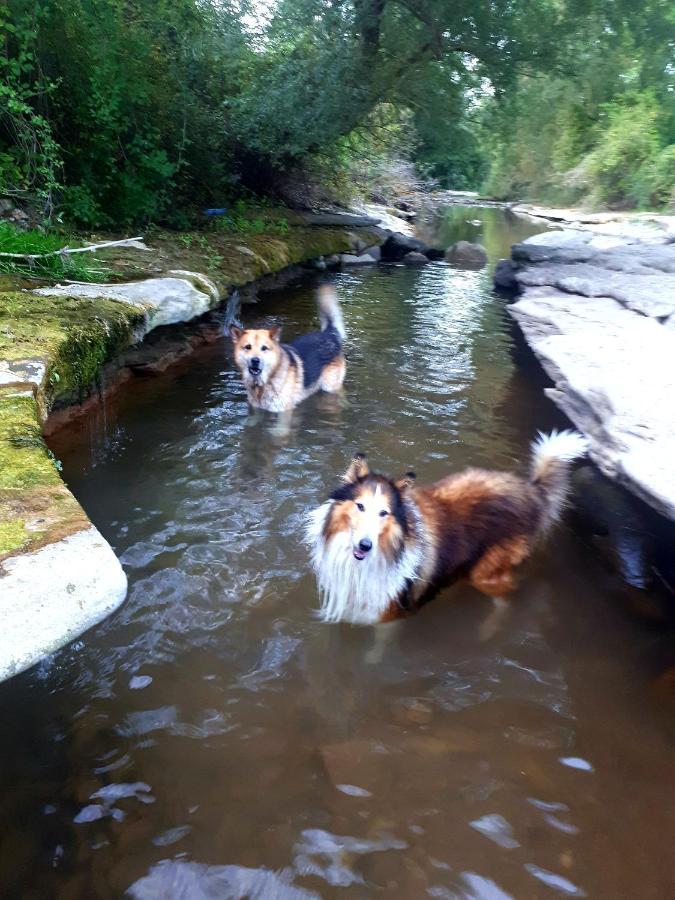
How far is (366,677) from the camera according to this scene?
341cm

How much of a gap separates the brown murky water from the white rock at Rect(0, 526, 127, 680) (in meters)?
0.73

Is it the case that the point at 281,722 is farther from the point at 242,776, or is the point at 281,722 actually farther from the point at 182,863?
the point at 182,863

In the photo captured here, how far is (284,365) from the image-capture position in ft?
22.7

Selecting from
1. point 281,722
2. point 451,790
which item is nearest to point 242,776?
point 281,722

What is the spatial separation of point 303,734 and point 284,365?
4583 millimetres

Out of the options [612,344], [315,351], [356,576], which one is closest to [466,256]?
[315,351]

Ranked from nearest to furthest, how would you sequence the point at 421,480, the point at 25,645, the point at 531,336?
the point at 25,645 → the point at 421,480 → the point at 531,336

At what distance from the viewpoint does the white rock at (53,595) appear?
2.30 m

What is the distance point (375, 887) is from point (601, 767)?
4.01ft

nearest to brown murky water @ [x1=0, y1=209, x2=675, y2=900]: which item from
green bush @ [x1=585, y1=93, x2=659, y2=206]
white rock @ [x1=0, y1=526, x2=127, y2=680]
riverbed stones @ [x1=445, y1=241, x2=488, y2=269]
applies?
white rock @ [x1=0, y1=526, x2=127, y2=680]

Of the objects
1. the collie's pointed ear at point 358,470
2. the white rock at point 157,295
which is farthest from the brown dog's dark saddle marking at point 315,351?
the collie's pointed ear at point 358,470

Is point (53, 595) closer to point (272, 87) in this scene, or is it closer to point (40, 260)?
point (40, 260)

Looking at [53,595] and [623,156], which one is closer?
[53,595]

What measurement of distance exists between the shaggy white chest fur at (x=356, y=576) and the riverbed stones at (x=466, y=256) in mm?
16079
